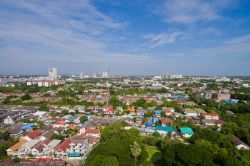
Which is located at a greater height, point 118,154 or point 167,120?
point 118,154

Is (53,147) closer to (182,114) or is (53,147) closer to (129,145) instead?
(129,145)

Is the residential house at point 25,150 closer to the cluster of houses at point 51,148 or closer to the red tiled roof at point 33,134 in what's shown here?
the cluster of houses at point 51,148

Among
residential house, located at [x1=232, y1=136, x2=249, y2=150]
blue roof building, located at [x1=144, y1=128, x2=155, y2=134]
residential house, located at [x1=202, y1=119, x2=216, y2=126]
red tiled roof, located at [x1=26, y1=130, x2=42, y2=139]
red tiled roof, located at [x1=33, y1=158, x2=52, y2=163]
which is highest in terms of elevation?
residential house, located at [x1=232, y1=136, x2=249, y2=150]

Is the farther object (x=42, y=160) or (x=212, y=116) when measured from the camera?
(x=212, y=116)

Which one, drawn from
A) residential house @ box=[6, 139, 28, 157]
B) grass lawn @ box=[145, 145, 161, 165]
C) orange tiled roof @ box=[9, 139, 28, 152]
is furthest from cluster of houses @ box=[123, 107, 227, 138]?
residential house @ box=[6, 139, 28, 157]

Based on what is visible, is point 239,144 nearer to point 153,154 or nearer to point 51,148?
point 153,154

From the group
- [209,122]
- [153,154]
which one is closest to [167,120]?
[209,122]

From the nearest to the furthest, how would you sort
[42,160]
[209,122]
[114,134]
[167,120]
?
1. [42,160]
2. [114,134]
3. [209,122]
4. [167,120]

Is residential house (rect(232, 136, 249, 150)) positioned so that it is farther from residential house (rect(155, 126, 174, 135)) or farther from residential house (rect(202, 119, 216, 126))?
residential house (rect(202, 119, 216, 126))
